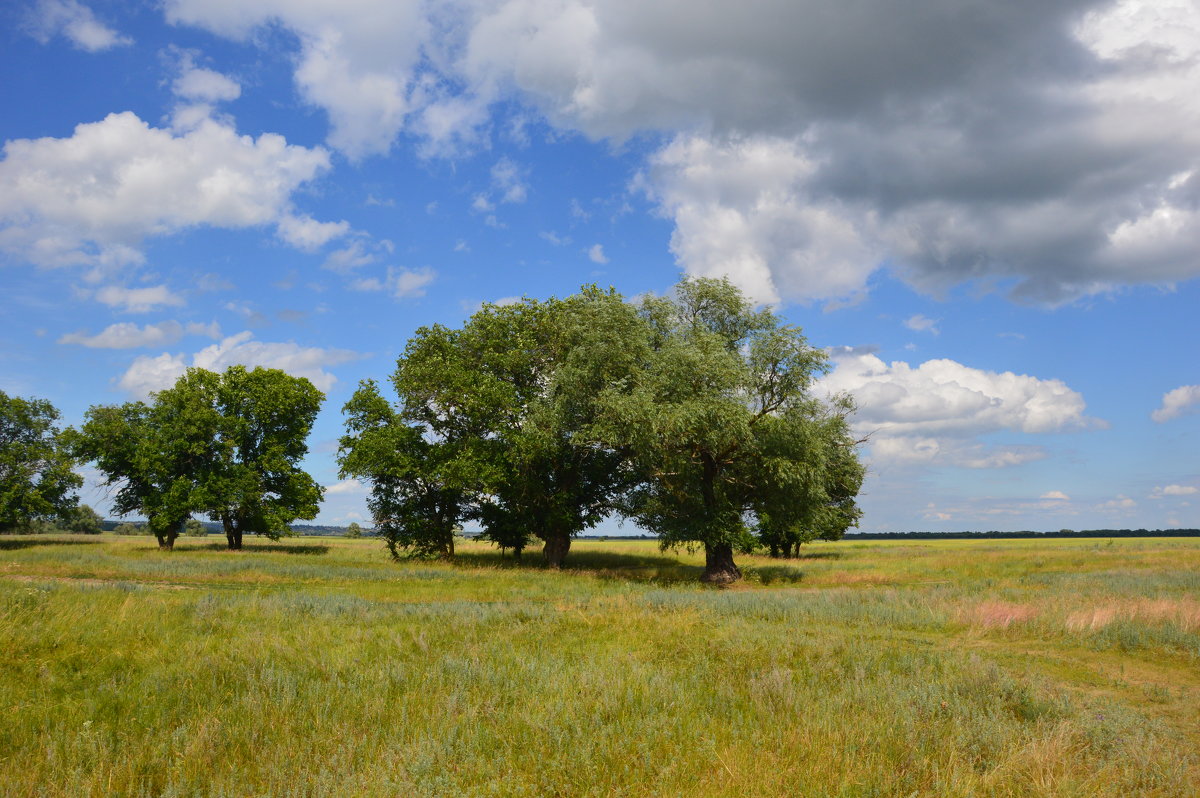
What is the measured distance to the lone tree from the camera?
48469 millimetres

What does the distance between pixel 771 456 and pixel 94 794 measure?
95.1 ft

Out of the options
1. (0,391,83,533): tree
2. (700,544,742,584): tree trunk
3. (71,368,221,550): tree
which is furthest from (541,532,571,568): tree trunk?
(0,391,83,533): tree

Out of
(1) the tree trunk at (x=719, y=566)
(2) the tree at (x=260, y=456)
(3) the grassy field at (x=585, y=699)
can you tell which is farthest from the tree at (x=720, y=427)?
(2) the tree at (x=260, y=456)

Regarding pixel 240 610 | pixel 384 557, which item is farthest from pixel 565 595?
pixel 384 557

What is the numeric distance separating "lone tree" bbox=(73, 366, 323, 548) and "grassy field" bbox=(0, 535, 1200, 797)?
3366 cm

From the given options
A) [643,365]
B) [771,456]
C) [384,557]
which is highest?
[643,365]

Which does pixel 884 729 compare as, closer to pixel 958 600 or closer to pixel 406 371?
pixel 958 600

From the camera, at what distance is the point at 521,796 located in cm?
618

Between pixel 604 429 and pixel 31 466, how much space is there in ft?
174

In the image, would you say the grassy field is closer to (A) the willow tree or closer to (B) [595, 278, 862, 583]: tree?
(B) [595, 278, 862, 583]: tree

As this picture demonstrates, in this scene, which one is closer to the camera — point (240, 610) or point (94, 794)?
point (94, 794)

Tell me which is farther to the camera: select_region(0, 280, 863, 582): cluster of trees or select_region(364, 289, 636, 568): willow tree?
select_region(364, 289, 636, 568): willow tree

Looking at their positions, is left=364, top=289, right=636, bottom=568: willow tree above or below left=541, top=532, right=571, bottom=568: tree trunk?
above

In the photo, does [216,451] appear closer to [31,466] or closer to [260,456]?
[260,456]
